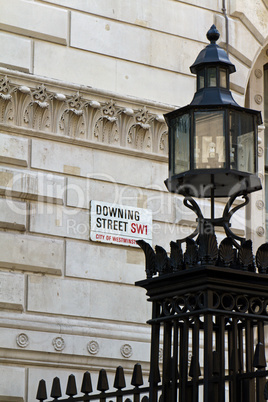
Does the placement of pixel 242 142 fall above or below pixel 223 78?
below

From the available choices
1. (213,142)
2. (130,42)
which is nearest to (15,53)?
(130,42)

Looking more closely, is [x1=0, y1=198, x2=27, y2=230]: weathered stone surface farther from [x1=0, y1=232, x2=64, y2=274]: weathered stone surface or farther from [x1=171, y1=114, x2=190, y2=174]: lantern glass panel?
[x1=171, y1=114, x2=190, y2=174]: lantern glass panel

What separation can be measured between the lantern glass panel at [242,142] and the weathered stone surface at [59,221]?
3.74m

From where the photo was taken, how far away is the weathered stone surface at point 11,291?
31.3ft

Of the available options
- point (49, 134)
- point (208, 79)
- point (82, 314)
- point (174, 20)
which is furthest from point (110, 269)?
point (208, 79)

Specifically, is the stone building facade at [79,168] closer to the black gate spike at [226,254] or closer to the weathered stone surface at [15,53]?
the weathered stone surface at [15,53]

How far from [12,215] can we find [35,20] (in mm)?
2142

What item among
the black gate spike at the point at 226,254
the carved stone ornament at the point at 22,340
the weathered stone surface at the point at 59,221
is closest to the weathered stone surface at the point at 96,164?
the weathered stone surface at the point at 59,221

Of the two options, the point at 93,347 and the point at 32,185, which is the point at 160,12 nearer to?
the point at 32,185

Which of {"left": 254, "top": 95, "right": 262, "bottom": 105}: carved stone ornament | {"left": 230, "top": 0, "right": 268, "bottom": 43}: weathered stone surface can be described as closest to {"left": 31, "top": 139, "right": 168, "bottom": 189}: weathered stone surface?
{"left": 230, "top": 0, "right": 268, "bottom": 43}: weathered stone surface

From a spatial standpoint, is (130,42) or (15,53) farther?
(130,42)

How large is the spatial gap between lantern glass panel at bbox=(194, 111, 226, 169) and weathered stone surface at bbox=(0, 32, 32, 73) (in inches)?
158

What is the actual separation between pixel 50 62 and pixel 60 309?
8.60 ft

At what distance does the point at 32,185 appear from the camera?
10008 mm
